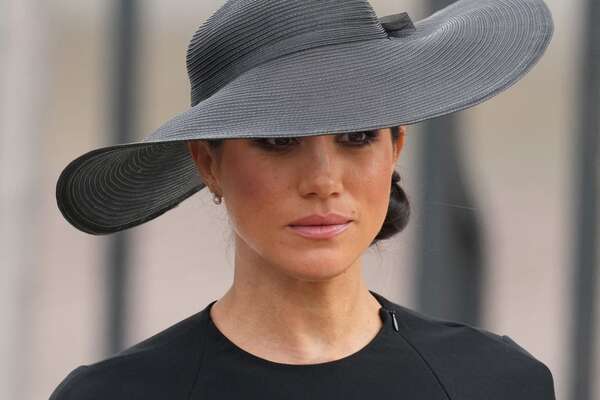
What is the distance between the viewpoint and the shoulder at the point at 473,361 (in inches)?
71.3

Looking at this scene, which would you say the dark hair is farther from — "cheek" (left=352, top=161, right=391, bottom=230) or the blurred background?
the blurred background

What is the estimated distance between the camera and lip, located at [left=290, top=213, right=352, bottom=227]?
1640mm

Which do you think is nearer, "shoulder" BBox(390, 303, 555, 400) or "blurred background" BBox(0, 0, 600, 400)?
"shoulder" BBox(390, 303, 555, 400)

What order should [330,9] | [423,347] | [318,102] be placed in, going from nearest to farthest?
[318,102]
[330,9]
[423,347]

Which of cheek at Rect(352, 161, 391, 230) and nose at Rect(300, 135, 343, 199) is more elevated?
nose at Rect(300, 135, 343, 199)

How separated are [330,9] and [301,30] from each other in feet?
0.16

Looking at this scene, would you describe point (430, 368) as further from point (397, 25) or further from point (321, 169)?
point (397, 25)

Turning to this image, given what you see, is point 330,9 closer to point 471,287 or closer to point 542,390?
point 542,390

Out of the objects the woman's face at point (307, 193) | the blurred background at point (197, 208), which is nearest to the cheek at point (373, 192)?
the woman's face at point (307, 193)

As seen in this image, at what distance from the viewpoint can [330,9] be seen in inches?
65.9

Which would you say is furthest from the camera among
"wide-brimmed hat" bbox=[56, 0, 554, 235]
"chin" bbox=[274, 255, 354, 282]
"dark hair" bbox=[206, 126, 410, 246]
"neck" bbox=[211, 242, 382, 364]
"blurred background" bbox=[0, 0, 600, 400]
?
"blurred background" bbox=[0, 0, 600, 400]

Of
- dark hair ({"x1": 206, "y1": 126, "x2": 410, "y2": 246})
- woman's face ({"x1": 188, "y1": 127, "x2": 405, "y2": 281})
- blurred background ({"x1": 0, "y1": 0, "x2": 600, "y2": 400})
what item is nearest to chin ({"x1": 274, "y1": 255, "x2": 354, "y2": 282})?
woman's face ({"x1": 188, "y1": 127, "x2": 405, "y2": 281})

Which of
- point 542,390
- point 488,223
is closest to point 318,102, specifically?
point 542,390

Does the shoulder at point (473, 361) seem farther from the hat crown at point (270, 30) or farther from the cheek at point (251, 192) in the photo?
the hat crown at point (270, 30)
